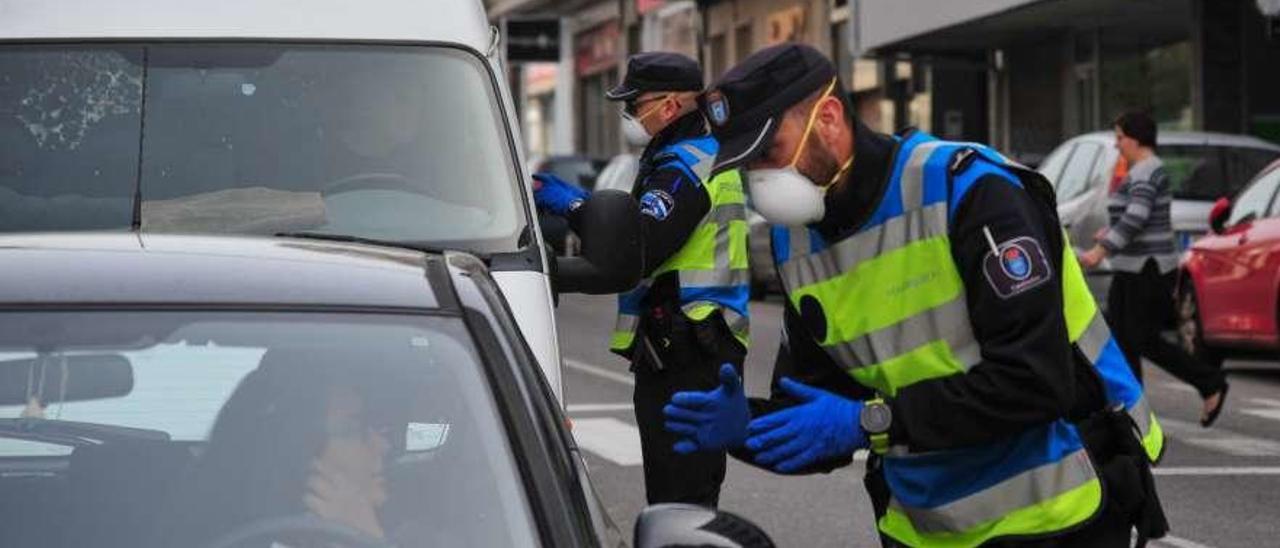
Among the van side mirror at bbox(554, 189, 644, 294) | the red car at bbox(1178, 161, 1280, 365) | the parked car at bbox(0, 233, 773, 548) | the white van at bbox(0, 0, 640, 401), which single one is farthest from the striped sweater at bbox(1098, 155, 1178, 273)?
the parked car at bbox(0, 233, 773, 548)

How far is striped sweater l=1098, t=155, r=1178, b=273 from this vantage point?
14.8m

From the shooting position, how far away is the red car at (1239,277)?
17125 millimetres

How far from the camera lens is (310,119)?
7.25 metres

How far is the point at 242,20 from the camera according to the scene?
24.6 ft

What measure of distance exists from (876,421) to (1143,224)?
10.5m

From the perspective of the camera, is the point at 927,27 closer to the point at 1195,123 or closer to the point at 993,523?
the point at 1195,123

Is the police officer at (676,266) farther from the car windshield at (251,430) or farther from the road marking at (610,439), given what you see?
the road marking at (610,439)

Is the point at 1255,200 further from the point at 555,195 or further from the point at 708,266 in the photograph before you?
the point at 555,195

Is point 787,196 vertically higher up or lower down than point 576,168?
lower down

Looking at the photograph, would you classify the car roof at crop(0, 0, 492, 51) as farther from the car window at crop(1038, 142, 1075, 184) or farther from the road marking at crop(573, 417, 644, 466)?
the car window at crop(1038, 142, 1075, 184)

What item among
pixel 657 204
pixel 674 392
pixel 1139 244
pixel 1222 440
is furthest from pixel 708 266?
pixel 1139 244

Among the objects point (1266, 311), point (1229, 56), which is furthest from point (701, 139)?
point (1229, 56)

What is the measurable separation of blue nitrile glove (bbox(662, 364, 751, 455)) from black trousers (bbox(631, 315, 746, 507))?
9.63 feet

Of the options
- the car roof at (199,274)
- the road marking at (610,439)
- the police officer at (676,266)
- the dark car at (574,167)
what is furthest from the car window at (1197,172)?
the dark car at (574,167)
